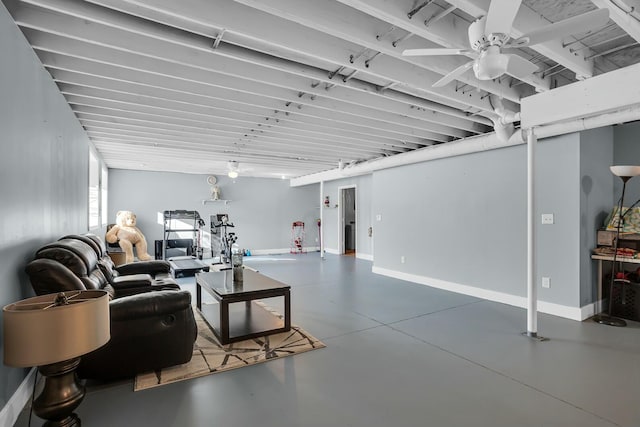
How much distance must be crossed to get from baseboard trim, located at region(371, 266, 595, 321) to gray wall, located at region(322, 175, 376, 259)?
2.22 metres

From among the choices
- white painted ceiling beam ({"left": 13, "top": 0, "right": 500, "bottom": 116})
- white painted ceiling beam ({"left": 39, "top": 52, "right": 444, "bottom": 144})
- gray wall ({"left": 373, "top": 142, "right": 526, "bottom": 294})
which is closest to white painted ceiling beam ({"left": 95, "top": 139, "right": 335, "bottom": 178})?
gray wall ({"left": 373, "top": 142, "right": 526, "bottom": 294})

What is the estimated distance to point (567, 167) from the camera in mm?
3988

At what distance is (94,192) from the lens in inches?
235

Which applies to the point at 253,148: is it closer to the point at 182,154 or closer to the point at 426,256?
the point at 182,154

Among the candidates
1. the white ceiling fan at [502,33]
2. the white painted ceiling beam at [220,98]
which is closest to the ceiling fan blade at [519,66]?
A: the white ceiling fan at [502,33]

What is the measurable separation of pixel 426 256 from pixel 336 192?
478cm

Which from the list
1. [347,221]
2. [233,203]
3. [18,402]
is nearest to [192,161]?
[233,203]

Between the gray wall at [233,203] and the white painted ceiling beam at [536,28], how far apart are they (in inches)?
A: 334

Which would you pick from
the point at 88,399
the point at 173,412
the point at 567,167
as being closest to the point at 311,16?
the point at 173,412

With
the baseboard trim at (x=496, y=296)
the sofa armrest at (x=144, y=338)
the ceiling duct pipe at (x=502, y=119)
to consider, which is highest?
the ceiling duct pipe at (x=502, y=119)

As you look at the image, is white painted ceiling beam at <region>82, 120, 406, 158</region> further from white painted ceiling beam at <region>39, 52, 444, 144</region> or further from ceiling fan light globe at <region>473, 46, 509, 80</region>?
ceiling fan light globe at <region>473, 46, 509, 80</region>

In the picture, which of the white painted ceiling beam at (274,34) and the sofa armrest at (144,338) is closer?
the white painted ceiling beam at (274,34)

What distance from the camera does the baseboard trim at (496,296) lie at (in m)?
3.95

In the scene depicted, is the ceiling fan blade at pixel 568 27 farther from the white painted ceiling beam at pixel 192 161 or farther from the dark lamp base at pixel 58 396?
the white painted ceiling beam at pixel 192 161
